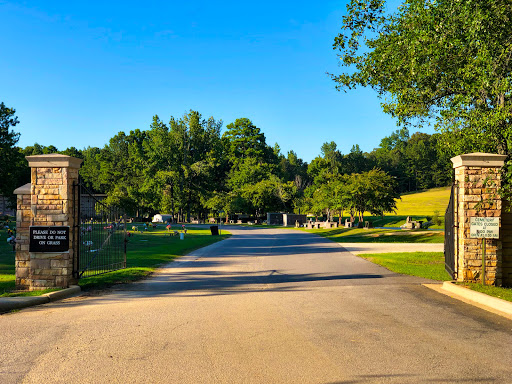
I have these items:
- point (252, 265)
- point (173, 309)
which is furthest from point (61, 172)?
point (252, 265)

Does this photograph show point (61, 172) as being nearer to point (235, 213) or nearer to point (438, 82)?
point (438, 82)

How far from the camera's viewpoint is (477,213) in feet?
36.1

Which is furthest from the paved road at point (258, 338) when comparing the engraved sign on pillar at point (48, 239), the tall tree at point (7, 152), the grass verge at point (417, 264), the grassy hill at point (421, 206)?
the grassy hill at point (421, 206)

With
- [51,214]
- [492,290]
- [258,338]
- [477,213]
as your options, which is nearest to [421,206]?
[477,213]

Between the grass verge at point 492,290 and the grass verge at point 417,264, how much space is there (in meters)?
1.61

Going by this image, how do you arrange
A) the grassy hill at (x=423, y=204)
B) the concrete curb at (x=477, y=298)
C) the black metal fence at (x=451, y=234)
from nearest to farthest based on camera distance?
the concrete curb at (x=477, y=298) → the black metal fence at (x=451, y=234) → the grassy hill at (x=423, y=204)

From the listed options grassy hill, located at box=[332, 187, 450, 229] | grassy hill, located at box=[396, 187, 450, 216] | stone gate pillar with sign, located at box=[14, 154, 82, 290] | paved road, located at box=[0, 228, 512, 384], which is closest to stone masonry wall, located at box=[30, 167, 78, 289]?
stone gate pillar with sign, located at box=[14, 154, 82, 290]

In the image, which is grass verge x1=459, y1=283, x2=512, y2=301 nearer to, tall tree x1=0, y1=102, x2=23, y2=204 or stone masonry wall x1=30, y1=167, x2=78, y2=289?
stone masonry wall x1=30, y1=167, x2=78, y2=289

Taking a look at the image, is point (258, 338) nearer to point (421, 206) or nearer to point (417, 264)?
point (417, 264)

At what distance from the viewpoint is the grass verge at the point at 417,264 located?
13.2 m

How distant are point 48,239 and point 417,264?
40.7 feet

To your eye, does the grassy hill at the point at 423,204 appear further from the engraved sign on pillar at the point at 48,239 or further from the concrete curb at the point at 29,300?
the concrete curb at the point at 29,300

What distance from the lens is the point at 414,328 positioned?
6777 millimetres

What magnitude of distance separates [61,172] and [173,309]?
4.61m
